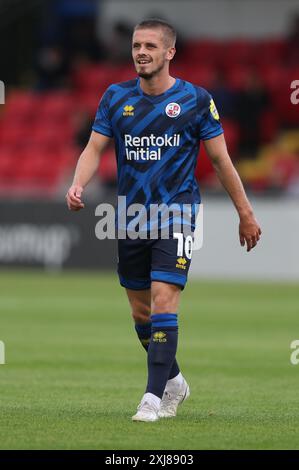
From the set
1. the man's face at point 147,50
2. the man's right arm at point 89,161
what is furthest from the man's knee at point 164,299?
the man's face at point 147,50

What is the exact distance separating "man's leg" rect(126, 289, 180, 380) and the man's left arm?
28.7 inches

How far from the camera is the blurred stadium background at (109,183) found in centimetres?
1202

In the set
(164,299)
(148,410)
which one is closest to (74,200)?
(164,299)

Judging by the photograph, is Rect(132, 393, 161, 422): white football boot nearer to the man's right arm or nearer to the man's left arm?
the man's left arm

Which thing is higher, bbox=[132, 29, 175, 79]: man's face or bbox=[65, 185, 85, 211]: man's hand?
bbox=[132, 29, 175, 79]: man's face

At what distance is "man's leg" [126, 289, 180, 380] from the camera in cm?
828

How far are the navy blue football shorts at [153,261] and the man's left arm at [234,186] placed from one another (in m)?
0.35

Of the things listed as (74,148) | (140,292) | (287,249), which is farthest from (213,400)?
(74,148)

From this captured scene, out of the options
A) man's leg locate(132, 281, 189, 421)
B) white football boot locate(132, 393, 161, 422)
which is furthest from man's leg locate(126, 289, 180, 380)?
white football boot locate(132, 393, 161, 422)

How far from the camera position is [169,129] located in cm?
809

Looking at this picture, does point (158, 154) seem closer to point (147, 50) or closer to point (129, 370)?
point (147, 50)

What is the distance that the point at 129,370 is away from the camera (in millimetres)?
10867
